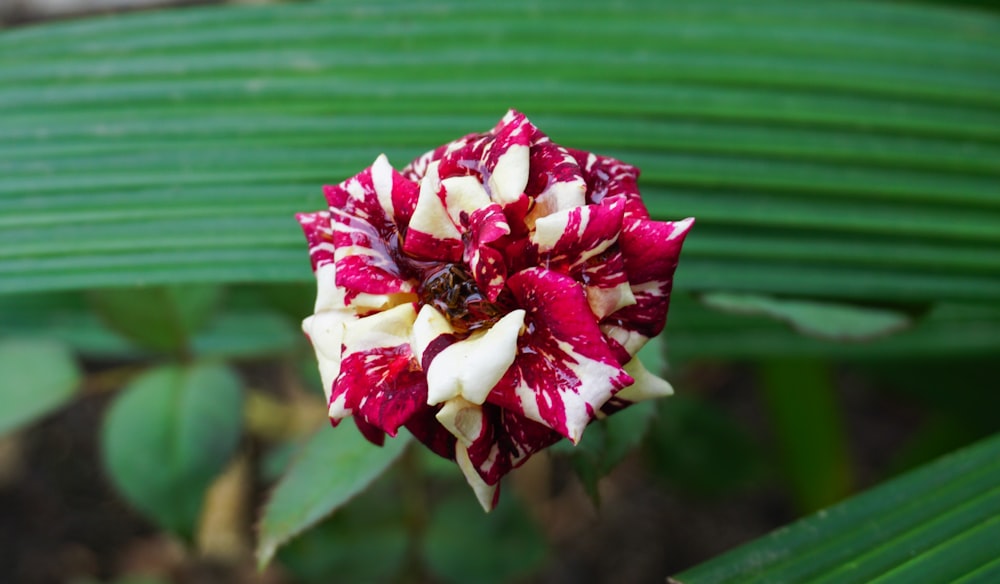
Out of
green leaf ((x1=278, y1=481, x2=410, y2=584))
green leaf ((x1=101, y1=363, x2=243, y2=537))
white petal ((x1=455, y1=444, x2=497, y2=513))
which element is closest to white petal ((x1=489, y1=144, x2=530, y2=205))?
white petal ((x1=455, y1=444, x2=497, y2=513))

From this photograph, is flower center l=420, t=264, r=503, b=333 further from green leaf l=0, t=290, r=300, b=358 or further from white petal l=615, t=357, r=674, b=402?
green leaf l=0, t=290, r=300, b=358

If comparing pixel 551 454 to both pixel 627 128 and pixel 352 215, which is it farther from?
pixel 627 128

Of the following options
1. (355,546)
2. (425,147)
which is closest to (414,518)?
(355,546)

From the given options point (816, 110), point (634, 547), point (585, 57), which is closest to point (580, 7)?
point (585, 57)

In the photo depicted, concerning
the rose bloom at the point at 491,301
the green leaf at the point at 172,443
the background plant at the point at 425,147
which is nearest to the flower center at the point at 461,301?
the rose bloom at the point at 491,301

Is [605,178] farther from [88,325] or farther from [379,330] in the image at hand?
[88,325]
